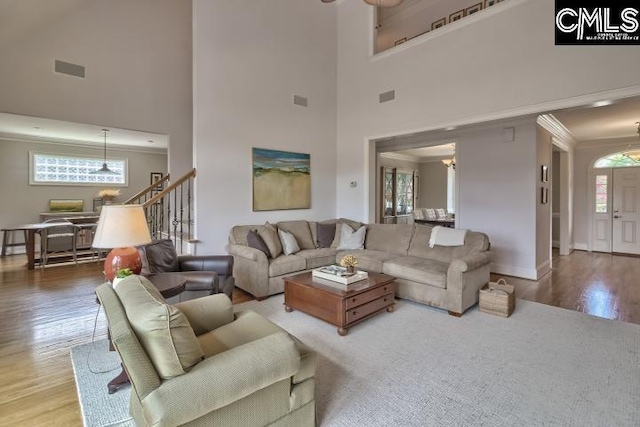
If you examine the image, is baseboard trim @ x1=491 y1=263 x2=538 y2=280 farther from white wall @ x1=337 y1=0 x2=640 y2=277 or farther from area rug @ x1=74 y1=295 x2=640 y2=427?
area rug @ x1=74 y1=295 x2=640 y2=427

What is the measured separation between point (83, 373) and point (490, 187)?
19.5ft

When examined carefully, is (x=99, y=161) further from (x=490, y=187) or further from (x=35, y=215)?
(x=490, y=187)

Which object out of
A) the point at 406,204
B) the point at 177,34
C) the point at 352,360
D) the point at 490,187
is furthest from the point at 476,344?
the point at 406,204

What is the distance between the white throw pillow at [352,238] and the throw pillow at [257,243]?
1300 millimetres

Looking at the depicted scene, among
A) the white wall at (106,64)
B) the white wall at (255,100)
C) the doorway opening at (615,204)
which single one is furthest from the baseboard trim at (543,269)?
the white wall at (106,64)

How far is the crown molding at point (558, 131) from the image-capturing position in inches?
208

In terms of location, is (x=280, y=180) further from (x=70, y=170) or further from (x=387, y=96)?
(x=70, y=170)

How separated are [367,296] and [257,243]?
74.1 inches

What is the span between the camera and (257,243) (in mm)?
4547

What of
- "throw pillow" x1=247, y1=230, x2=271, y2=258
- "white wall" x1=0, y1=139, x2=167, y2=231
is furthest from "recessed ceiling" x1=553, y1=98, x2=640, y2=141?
"white wall" x1=0, y1=139, x2=167, y2=231

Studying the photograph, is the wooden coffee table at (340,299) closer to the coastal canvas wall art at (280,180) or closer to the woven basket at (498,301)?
the woven basket at (498,301)

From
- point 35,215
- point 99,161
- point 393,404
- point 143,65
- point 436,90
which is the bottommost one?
point 393,404

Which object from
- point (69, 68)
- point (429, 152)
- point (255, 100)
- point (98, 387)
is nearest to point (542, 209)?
point (429, 152)

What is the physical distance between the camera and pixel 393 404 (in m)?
2.09
